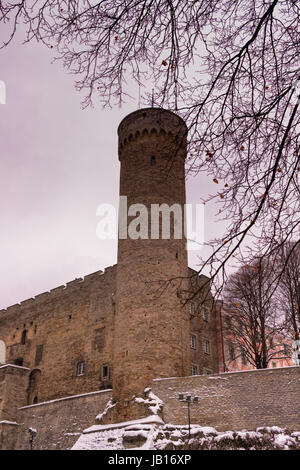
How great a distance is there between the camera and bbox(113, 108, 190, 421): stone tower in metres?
19.3

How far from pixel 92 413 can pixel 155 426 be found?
4.53 metres

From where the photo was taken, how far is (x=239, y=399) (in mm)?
16859

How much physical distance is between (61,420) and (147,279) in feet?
27.3

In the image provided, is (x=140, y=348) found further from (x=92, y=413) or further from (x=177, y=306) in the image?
(x=92, y=413)

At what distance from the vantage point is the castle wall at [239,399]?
1601 centimetres

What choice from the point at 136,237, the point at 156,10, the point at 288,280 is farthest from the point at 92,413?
the point at 156,10

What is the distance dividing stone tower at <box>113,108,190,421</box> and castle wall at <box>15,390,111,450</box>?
2.05 metres

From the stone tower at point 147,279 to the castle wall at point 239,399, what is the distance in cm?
136

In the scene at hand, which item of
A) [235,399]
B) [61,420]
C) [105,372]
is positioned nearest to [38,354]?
[105,372]

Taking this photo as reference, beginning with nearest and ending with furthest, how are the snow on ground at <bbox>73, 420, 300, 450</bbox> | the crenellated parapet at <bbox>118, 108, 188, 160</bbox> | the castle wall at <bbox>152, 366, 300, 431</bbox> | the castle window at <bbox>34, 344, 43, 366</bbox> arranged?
the snow on ground at <bbox>73, 420, 300, 450</bbox> < the castle wall at <bbox>152, 366, 300, 431</bbox> < the crenellated parapet at <bbox>118, 108, 188, 160</bbox> < the castle window at <bbox>34, 344, 43, 366</bbox>

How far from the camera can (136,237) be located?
22.1 metres

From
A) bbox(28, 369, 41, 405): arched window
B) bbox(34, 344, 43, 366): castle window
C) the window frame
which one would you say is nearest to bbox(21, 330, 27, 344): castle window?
bbox(34, 344, 43, 366): castle window

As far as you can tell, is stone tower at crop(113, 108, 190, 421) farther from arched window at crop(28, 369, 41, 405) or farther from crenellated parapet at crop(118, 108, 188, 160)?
arched window at crop(28, 369, 41, 405)

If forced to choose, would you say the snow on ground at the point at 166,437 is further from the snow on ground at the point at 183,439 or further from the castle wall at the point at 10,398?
the castle wall at the point at 10,398
